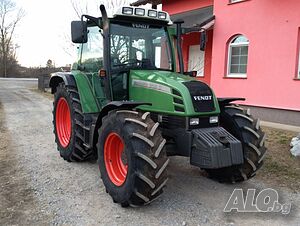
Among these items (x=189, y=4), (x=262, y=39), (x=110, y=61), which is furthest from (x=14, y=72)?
(x=110, y=61)

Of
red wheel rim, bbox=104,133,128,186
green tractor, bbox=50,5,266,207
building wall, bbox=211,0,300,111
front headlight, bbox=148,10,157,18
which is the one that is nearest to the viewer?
green tractor, bbox=50,5,266,207

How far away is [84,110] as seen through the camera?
5.49 metres

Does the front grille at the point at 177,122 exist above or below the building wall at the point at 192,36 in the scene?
below

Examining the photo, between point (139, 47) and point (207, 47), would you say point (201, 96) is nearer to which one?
point (139, 47)

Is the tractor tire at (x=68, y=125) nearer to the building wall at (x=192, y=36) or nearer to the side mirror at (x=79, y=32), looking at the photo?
the side mirror at (x=79, y=32)

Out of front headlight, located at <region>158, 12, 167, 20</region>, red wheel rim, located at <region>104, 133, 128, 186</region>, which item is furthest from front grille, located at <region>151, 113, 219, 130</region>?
front headlight, located at <region>158, 12, 167, 20</region>

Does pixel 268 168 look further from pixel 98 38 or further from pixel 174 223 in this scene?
pixel 98 38

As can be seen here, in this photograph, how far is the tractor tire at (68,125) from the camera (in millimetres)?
5523

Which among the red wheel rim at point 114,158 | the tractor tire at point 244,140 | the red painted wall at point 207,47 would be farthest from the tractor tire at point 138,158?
the red painted wall at point 207,47

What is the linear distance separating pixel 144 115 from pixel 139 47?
1517 mm

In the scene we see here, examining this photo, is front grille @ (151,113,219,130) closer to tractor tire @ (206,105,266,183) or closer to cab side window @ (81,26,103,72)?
tractor tire @ (206,105,266,183)

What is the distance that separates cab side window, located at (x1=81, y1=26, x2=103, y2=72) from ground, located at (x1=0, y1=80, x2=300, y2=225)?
5.51 feet

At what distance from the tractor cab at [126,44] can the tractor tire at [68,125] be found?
680 millimetres

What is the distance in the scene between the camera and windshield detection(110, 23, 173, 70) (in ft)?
16.3
